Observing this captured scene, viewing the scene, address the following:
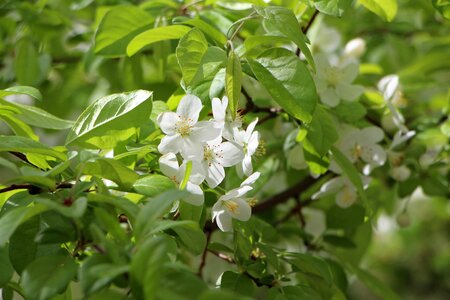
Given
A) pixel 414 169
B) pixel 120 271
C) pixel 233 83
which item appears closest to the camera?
pixel 120 271

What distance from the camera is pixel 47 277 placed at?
2.09 feet

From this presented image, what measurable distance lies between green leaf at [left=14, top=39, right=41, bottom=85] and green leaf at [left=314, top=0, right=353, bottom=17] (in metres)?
0.66

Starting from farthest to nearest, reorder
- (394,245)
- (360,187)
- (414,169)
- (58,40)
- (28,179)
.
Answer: (394,245) → (58,40) → (414,169) → (360,187) → (28,179)

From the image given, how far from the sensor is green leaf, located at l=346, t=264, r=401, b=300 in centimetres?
117

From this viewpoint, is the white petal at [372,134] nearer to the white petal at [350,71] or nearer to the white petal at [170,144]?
the white petal at [350,71]

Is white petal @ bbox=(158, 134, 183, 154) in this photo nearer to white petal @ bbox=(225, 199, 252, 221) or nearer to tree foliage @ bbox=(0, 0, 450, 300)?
tree foliage @ bbox=(0, 0, 450, 300)

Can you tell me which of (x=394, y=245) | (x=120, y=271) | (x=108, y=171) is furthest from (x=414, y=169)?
(x=394, y=245)

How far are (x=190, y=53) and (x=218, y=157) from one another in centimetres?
13

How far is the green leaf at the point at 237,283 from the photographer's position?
842 mm

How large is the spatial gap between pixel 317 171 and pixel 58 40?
0.79m

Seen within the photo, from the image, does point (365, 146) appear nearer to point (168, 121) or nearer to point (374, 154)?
point (374, 154)

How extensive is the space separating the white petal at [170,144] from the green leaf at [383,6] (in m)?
0.37

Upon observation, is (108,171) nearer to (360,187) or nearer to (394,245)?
(360,187)

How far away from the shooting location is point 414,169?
125cm
